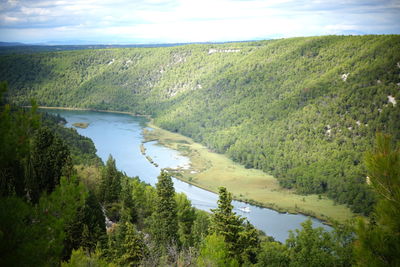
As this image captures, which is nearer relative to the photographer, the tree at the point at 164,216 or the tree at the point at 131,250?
the tree at the point at 131,250

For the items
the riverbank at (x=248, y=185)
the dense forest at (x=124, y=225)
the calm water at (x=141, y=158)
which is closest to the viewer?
the dense forest at (x=124, y=225)

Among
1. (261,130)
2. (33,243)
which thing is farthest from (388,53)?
(33,243)

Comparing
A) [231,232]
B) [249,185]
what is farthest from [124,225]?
[249,185]

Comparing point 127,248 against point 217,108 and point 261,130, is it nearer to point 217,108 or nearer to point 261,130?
point 261,130

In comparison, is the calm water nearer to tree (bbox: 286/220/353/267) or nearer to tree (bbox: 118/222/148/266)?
tree (bbox: 286/220/353/267)

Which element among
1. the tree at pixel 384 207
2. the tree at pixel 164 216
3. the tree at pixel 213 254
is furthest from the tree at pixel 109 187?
the tree at pixel 384 207

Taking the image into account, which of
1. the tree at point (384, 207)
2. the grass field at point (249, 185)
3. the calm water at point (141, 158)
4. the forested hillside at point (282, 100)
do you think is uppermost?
the tree at point (384, 207)

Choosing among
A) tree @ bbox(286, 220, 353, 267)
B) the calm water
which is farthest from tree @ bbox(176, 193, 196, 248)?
the calm water

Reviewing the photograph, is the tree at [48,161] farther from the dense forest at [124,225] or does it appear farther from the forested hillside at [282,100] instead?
the forested hillside at [282,100]
